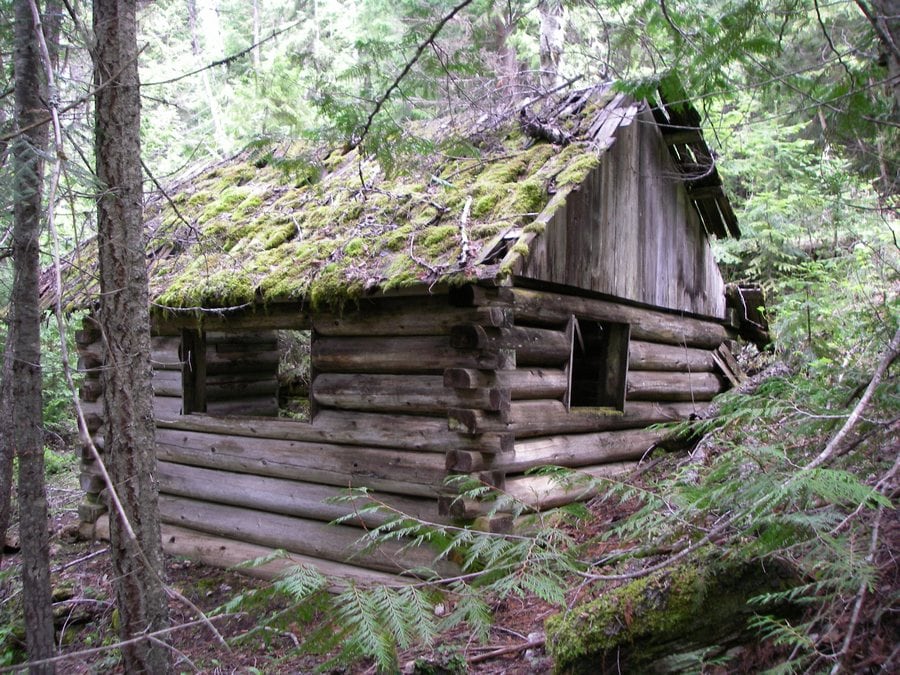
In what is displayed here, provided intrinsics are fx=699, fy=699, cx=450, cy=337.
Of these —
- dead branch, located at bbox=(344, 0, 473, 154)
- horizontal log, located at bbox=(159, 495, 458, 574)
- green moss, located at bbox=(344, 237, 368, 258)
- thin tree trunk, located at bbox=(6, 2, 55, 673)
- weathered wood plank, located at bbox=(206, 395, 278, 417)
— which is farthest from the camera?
weathered wood plank, located at bbox=(206, 395, 278, 417)

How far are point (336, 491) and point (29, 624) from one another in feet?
8.93

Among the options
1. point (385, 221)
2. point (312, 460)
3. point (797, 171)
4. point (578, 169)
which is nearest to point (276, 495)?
point (312, 460)

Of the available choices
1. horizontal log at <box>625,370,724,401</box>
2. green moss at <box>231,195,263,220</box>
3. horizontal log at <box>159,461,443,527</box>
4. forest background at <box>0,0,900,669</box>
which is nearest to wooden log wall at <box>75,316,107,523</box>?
horizontal log at <box>159,461,443,527</box>

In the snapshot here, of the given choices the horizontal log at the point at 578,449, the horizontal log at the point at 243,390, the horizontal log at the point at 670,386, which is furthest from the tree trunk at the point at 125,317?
the horizontal log at the point at 670,386

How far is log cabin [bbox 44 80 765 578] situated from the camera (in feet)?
19.7

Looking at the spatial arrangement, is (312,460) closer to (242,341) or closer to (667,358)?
(242,341)

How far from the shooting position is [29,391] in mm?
5902

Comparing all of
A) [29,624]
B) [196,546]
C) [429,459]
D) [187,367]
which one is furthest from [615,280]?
[29,624]

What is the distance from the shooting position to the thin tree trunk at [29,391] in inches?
221

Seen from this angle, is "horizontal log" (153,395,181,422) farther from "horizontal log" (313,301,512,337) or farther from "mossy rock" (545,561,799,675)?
"mossy rock" (545,561,799,675)

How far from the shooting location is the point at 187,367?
8.36 m

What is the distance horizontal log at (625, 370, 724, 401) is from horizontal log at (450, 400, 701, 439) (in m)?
0.11

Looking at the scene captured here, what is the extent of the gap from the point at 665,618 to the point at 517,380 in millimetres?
3405

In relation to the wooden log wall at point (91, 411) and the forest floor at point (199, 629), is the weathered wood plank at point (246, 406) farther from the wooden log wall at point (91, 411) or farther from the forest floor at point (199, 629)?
the forest floor at point (199, 629)
